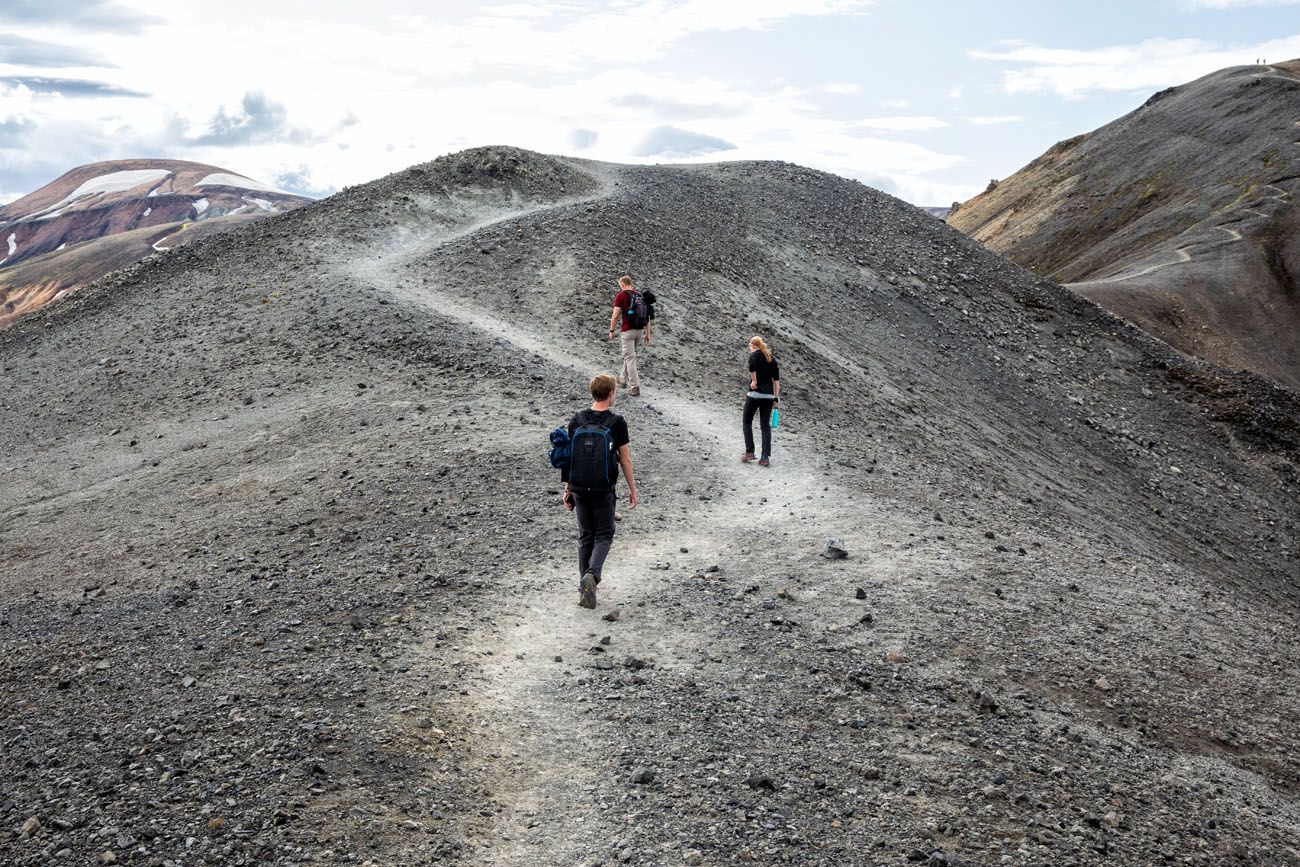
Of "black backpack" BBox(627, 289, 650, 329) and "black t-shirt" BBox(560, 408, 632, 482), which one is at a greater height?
"black backpack" BBox(627, 289, 650, 329)

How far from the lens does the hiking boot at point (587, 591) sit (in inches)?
454

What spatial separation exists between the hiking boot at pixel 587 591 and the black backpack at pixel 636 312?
9.48m

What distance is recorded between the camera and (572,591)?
1213cm

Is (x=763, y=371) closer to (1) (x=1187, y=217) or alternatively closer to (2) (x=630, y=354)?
(2) (x=630, y=354)

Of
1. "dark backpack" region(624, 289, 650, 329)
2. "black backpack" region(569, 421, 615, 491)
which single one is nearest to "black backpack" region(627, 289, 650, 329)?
"dark backpack" region(624, 289, 650, 329)

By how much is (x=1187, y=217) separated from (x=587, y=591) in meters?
76.3

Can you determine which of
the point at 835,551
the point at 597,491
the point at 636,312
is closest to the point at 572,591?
the point at 597,491

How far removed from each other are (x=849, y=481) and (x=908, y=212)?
96.2 feet

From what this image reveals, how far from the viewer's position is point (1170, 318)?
2067 inches

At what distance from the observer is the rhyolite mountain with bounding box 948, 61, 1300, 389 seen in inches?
2160

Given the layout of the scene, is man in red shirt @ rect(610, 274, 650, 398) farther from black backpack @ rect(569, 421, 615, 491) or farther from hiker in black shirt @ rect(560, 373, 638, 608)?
black backpack @ rect(569, 421, 615, 491)

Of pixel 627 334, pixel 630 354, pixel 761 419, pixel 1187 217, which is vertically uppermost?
pixel 1187 217

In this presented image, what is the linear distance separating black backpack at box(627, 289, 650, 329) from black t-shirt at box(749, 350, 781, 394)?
3.28 metres

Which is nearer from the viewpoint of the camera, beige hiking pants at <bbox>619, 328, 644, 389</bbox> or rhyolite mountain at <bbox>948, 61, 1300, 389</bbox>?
beige hiking pants at <bbox>619, 328, 644, 389</bbox>
